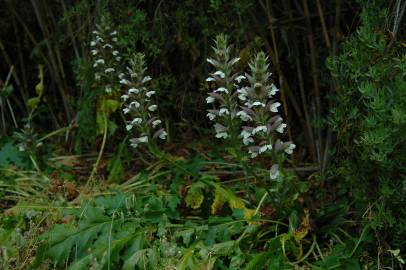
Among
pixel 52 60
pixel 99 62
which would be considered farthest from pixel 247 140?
pixel 52 60

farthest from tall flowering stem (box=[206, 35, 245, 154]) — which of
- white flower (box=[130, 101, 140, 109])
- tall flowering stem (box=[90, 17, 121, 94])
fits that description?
tall flowering stem (box=[90, 17, 121, 94])

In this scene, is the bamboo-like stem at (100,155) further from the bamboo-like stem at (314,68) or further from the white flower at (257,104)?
the white flower at (257,104)

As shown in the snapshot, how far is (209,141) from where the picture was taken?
146 inches

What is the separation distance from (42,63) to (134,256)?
223 cm

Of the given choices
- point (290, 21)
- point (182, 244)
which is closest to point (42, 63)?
point (290, 21)

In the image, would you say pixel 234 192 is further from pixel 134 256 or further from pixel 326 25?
pixel 326 25

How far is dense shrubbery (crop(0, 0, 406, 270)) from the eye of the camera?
96.8 inches

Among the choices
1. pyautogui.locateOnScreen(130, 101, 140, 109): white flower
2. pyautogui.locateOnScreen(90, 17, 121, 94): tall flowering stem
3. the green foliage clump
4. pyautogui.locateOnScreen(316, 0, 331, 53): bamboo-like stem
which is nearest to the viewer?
the green foliage clump

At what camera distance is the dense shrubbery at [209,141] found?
2.46 meters

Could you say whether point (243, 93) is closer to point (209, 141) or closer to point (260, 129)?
point (260, 129)

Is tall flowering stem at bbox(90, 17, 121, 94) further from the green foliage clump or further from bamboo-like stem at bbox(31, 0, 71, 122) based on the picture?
the green foliage clump

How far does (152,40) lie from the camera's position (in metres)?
3.49

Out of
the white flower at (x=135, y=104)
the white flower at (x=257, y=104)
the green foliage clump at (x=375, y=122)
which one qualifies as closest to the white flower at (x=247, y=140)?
the white flower at (x=257, y=104)

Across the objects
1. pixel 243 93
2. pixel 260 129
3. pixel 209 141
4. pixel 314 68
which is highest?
pixel 243 93
